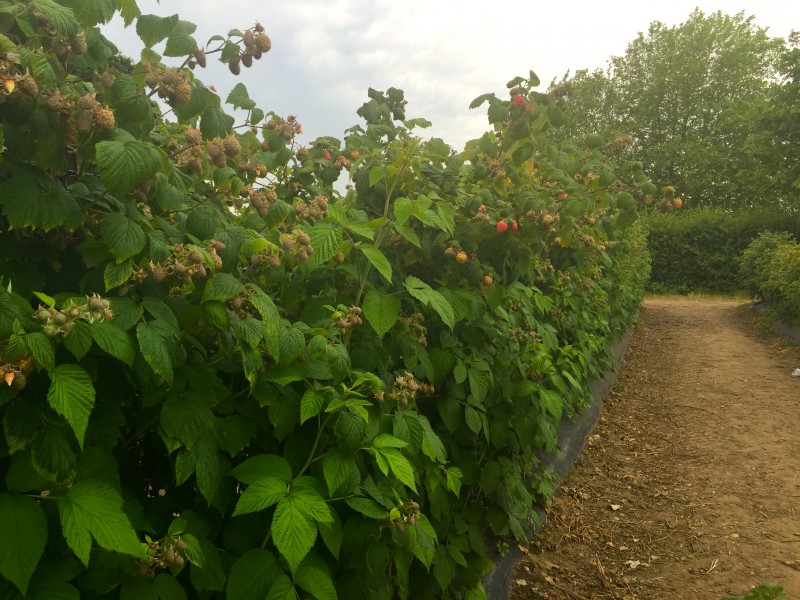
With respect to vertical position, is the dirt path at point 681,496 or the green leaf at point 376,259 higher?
the green leaf at point 376,259

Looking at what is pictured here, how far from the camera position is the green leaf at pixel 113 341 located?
3.83 feet

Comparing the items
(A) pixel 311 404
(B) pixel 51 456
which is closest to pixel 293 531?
(A) pixel 311 404

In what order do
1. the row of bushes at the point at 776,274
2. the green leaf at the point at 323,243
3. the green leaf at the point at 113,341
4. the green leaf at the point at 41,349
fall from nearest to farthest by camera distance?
the green leaf at the point at 41,349 → the green leaf at the point at 113,341 → the green leaf at the point at 323,243 → the row of bushes at the point at 776,274

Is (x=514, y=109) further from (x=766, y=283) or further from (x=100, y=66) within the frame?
(x=766, y=283)

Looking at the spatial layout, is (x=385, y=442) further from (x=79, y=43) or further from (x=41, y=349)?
(x=79, y=43)

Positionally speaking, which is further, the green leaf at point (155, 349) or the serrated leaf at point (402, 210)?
the serrated leaf at point (402, 210)

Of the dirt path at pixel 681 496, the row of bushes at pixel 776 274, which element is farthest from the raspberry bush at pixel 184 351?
the row of bushes at pixel 776 274

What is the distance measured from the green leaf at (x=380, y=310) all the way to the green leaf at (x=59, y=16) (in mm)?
1156

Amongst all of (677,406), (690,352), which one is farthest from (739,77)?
(677,406)

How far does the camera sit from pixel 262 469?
1571mm

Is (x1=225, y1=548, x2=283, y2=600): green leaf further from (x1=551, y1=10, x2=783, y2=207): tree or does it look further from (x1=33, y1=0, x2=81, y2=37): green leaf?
(x1=551, y1=10, x2=783, y2=207): tree

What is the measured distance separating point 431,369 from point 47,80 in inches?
67.3

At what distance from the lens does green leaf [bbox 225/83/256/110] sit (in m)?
2.24

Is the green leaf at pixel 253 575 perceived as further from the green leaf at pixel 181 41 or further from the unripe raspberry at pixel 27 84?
the green leaf at pixel 181 41
